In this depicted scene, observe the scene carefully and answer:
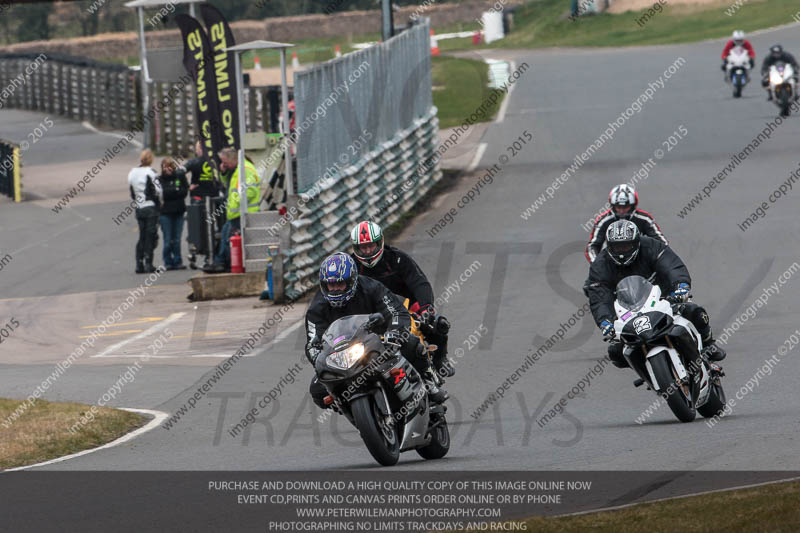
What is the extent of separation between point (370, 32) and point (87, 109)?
84.3ft

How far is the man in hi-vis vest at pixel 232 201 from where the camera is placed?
21.0 m

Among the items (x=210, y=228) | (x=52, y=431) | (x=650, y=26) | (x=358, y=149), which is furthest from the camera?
Result: (x=650, y=26)

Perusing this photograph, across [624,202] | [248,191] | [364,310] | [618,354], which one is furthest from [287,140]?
[364,310]

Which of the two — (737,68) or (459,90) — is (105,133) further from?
(737,68)

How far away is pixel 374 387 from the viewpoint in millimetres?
9773

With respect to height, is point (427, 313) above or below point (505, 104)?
above

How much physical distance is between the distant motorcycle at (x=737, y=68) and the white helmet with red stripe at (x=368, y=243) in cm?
2810

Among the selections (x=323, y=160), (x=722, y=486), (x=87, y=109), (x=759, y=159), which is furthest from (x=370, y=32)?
(x=722, y=486)

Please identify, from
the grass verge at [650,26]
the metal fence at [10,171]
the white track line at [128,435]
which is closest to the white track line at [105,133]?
the metal fence at [10,171]

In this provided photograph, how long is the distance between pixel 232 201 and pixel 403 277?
32.6ft

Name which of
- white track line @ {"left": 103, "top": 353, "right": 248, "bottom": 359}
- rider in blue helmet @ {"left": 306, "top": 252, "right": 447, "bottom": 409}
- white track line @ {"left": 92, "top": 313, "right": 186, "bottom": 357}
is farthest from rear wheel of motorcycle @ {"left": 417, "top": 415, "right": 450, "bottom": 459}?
white track line @ {"left": 92, "top": 313, "right": 186, "bottom": 357}

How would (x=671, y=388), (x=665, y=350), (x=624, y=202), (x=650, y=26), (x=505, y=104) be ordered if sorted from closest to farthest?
(x=671, y=388) → (x=665, y=350) → (x=624, y=202) → (x=505, y=104) → (x=650, y=26)

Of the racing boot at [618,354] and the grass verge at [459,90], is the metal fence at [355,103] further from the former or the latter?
the grass verge at [459,90]

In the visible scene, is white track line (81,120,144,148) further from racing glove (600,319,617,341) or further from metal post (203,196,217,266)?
racing glove (600,319,617,341)
